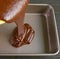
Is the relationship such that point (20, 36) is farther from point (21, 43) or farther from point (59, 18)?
point (59, 18)

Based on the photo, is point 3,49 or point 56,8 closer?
point 3,49

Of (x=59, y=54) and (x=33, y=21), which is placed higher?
(x=33, y=21)

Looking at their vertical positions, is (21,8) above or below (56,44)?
above

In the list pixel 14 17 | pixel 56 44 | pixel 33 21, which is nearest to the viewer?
pixel 14 17

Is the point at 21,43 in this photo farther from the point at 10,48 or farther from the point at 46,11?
the point at 46,11

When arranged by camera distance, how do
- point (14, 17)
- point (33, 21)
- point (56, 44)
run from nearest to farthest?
point (14, 17) → point (56, 44) → point (33, 21)

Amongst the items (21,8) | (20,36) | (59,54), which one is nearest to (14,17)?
(21,8)
